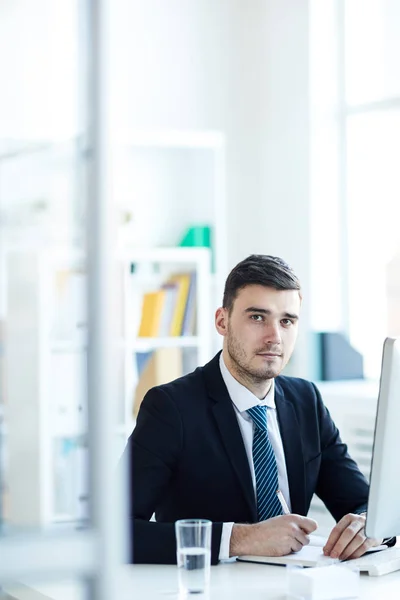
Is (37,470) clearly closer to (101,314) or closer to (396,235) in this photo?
(101,314)

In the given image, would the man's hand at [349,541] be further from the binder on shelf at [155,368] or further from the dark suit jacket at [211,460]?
the binder on shelf at [155,368]

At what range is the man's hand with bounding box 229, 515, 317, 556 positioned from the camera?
1983mm

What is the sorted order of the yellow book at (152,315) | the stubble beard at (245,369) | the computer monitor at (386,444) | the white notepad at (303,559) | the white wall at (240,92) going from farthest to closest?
the white wall at (240,92) < the yellow book at (152,315) < the stubble beard at (245,369) < the white notepad at (303,559) < the computer monitor at (386,444)

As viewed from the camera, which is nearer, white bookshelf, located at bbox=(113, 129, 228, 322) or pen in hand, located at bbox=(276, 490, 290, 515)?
pen in hand, located at bbox=(276, 490, 290, 515)

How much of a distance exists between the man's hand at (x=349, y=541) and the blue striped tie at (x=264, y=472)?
0.80 ft

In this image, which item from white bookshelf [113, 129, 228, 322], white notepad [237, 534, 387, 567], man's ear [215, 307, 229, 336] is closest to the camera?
white notepad [237, 534, 387, 567]

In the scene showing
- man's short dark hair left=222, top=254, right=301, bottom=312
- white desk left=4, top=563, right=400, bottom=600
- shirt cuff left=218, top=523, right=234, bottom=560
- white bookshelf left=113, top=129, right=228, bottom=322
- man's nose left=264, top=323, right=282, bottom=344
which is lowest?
white desk left=4, top=563, right=400, bottom=600

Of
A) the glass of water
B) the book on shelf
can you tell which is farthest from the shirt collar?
the book on shelf

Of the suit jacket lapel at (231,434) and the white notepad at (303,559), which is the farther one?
the suit jacket lapel at (231,434)

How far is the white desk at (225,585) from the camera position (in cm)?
176

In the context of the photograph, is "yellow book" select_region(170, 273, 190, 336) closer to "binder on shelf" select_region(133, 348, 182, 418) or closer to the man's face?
"binder on shelf" select_region(133, 348, 182, 418)

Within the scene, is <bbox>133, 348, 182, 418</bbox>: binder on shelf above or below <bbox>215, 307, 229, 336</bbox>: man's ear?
below

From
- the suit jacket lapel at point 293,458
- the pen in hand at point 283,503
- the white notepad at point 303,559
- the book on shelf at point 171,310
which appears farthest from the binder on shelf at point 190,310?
the white notepad at point 303,559

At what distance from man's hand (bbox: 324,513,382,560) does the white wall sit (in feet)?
9.40
